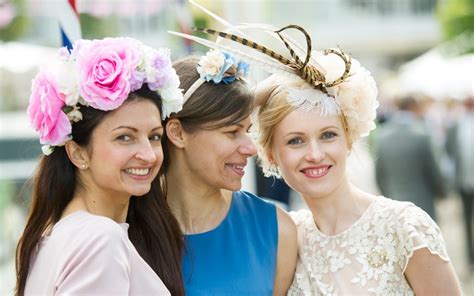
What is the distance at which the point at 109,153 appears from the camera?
3195mm

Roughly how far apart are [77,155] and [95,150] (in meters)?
0.09

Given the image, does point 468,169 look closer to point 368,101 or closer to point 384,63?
point 368,101

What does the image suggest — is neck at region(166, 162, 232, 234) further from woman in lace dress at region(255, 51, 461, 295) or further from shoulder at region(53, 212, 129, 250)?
shoulder at region(53, 212, 129, 250)

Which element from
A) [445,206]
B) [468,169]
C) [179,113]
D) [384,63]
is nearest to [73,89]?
[179,113]

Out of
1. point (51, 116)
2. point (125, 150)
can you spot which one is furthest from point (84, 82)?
point (125, 150)

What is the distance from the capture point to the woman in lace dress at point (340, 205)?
3.65 meters

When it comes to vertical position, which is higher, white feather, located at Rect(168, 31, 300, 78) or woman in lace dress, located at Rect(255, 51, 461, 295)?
white feather, located at Rect(168, 31, 300, 78)

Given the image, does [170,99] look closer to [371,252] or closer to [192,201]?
[192,201]

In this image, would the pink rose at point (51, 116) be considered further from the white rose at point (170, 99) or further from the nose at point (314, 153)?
the nose at point (314, 153)

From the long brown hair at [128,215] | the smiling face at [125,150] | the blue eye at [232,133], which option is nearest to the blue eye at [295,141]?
the blue eye at [232,133]

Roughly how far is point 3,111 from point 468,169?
254 inches

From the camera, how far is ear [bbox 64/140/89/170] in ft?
10.7

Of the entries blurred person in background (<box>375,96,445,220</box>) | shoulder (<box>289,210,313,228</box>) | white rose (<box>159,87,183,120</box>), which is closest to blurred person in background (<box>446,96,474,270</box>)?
blurred person in background (<box>375,96,445,220</box>)

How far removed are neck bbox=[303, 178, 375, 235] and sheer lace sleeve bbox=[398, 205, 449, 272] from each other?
240mm
